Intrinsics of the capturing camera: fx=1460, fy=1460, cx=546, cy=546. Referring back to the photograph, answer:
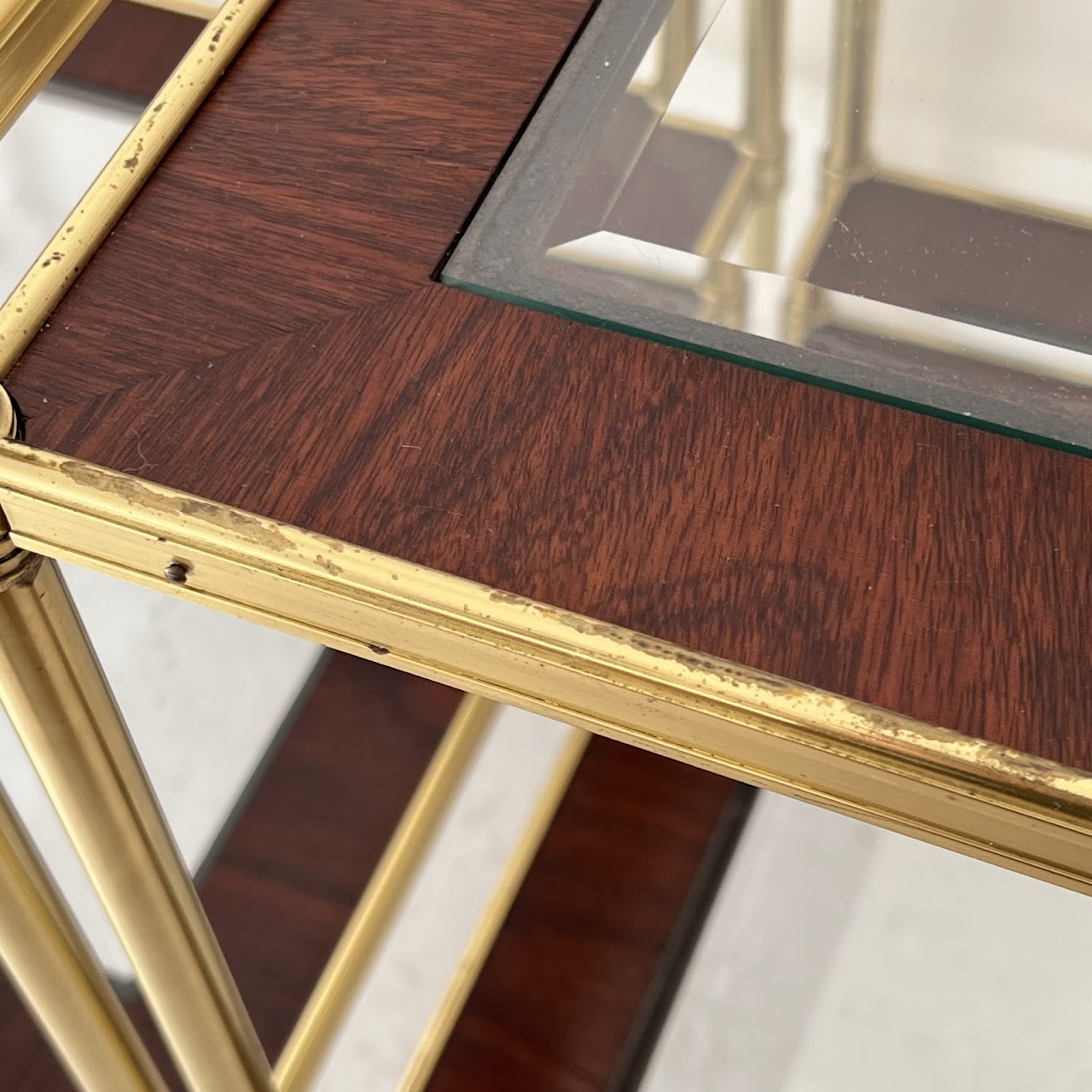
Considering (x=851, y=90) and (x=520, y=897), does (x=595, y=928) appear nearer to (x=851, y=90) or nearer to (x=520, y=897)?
(x=520, y=897)

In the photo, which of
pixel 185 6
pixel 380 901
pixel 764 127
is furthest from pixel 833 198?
pixel 185 6

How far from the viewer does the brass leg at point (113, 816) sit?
1.16 feet

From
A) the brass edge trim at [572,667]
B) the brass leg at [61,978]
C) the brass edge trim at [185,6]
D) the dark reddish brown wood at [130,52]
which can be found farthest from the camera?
the dark reddish brown wood at [130,52]

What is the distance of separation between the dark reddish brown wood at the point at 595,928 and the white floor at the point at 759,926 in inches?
0.9

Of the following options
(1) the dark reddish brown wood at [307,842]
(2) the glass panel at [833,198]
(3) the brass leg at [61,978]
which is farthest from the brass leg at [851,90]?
(1) the dark reddish brown wood at [307,842]

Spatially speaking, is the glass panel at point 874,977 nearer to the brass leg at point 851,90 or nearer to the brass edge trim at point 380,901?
the brass edge trim at point 380,901

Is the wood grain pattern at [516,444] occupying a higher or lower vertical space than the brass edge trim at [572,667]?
higher

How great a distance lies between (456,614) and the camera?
30 centimetres

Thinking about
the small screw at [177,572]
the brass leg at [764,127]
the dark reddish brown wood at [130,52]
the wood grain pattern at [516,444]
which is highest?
the dark reddish brown wood at [130,52]

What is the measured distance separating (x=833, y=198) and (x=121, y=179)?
0.58ft

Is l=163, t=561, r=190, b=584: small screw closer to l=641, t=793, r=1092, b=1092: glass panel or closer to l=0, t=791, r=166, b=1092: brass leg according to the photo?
l=0, t=791, r=166, b=1092: brass leg

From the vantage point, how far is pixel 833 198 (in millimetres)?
361

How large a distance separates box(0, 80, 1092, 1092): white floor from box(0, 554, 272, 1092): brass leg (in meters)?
0.26

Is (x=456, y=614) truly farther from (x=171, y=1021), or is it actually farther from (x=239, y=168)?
(x=171, y=1021)
